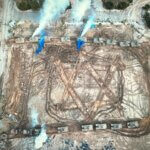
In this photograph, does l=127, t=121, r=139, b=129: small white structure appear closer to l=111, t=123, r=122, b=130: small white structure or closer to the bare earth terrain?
the bare earth terrain

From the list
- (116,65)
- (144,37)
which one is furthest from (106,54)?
(144,37)

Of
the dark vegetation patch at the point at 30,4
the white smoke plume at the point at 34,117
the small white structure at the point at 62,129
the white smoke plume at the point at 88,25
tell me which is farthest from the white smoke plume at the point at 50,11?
the small white structure at the point at 62,129

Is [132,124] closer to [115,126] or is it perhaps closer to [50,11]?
[115,126]

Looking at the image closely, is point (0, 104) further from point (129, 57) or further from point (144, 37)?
point (144, 37)

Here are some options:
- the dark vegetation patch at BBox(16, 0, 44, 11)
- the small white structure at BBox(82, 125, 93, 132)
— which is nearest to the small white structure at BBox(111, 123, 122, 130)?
the small white structure at BBox(82, 125, 93, 132)

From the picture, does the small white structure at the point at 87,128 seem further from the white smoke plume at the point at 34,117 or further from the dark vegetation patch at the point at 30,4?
the dark vegetation patch at the point at 30,4

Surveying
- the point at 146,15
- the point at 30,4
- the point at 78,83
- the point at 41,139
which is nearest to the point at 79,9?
the point at 30,4
